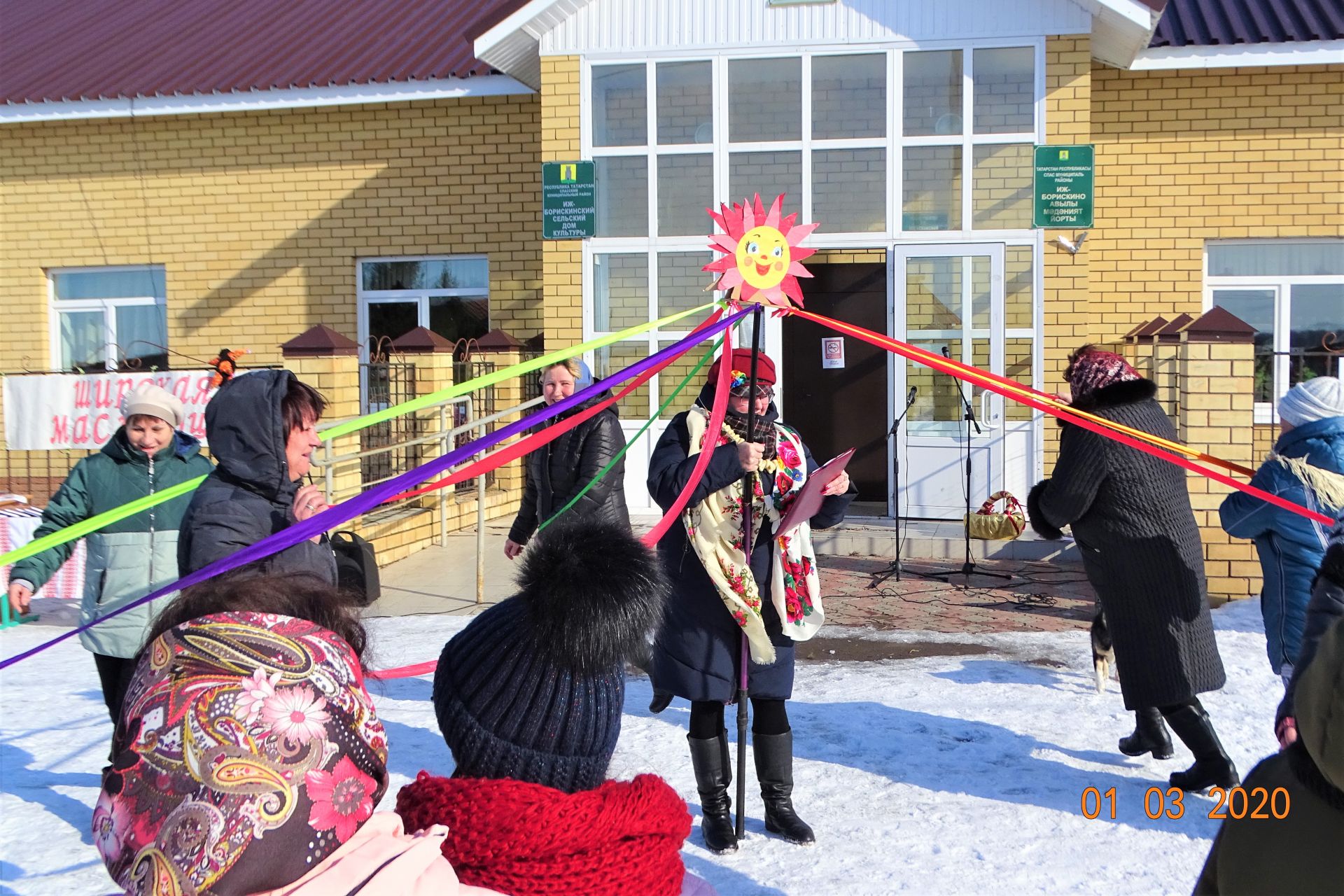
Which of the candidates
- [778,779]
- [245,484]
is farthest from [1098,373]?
[245,484]

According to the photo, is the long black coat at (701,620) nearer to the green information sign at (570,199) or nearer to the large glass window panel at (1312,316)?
the green information sign at (570,199)

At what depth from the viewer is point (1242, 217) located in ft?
32.7

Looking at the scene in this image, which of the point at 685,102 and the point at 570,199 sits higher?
the point at 685,102

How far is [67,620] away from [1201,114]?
10498 millimetres

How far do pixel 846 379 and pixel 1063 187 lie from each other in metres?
2.54

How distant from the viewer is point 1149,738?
4.18 m

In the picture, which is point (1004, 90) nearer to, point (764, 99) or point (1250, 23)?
point (764, 99)

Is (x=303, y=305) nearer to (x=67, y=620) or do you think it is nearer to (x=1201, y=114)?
(x=67, y=620)

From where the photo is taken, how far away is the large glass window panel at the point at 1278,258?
A: 1009 cm

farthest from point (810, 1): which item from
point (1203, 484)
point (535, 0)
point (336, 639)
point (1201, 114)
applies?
point (336, 639)

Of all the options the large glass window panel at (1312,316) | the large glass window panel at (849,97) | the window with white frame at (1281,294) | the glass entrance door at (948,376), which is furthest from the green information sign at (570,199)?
the large glass window panel at (1312,316)

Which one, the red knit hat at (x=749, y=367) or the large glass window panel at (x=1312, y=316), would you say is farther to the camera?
the large glass window panel at (x=1312, y=316)

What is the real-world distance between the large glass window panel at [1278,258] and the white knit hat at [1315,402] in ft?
24.1

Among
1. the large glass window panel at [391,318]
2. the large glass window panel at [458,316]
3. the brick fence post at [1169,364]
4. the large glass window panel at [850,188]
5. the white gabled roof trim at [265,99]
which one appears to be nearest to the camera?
the brick fence post at [1169,364]
